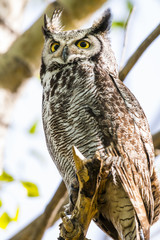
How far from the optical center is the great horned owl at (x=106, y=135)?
7.80 feet

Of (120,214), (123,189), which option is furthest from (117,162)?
(120,214)

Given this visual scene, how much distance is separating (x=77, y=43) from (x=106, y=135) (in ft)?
3.45

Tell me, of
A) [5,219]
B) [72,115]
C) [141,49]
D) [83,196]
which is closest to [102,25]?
[141,49]

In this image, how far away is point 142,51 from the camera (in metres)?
2.58

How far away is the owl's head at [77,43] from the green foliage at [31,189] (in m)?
1.04

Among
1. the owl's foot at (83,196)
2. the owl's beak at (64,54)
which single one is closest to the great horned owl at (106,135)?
the owl's beak at (64,54)

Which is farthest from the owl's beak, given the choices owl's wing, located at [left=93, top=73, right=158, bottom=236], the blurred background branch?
the blurred background branch

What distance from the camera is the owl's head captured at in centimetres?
299

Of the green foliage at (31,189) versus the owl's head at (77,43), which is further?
the owl's head at (77,43)

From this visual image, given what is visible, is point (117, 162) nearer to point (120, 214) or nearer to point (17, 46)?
point (120, 214)

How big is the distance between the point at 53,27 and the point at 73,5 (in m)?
1.64

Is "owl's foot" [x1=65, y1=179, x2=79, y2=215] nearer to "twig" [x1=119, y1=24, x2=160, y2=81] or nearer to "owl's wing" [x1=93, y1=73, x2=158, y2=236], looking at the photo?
"owl's wing" [x1=93, y1=73, x2=158, y2=236]

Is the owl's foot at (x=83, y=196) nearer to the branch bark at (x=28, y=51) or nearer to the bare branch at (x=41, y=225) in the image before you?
the bare branch at (x=41, y=225)

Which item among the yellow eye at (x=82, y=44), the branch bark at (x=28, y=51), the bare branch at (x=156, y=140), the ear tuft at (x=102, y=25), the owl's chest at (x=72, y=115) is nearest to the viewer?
the branch bark at (x=28, y=51)
